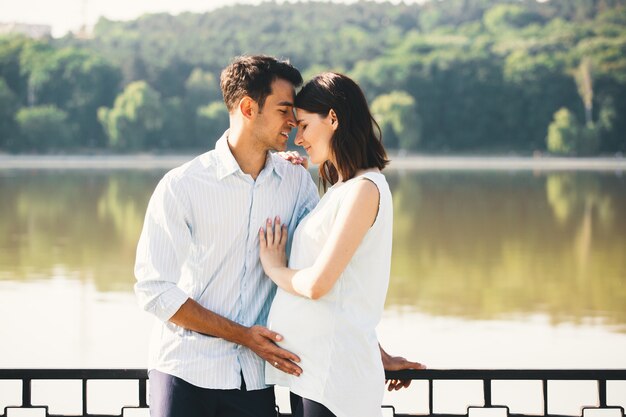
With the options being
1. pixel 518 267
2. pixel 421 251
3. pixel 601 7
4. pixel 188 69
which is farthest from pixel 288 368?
pixel 601 7

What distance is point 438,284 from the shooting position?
41.5 ft

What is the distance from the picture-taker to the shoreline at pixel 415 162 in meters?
52.2

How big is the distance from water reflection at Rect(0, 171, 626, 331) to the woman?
8.34 metres

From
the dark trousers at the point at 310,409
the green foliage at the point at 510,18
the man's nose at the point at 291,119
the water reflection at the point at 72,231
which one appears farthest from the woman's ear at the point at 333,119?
the green foliage at the point at 510,18

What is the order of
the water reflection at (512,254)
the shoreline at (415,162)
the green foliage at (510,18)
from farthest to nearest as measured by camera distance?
the green foliage at (510,18), the shoreline at (415,162), the water reflection at (512,254)

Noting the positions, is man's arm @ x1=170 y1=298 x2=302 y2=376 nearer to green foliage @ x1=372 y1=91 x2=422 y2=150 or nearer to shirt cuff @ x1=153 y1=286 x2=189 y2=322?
shirt cuff @ x1=153 y1=286 x2=189 y2=322

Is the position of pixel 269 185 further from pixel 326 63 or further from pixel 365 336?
pixel 326 63

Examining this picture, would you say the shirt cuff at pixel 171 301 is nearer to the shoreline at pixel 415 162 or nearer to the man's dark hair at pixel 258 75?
the man's dark hair at pixel 258 75

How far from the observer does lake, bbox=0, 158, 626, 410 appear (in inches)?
338

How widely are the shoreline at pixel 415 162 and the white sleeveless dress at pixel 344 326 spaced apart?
47.6 metres

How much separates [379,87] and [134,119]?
18190 millimetres

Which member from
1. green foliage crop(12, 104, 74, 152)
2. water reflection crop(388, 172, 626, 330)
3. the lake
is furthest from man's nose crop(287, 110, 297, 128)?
green foliage crop(12, 104, 74, 152)

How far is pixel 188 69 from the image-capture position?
74625mm

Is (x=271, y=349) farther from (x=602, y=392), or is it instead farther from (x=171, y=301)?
(x=602, y=392)
